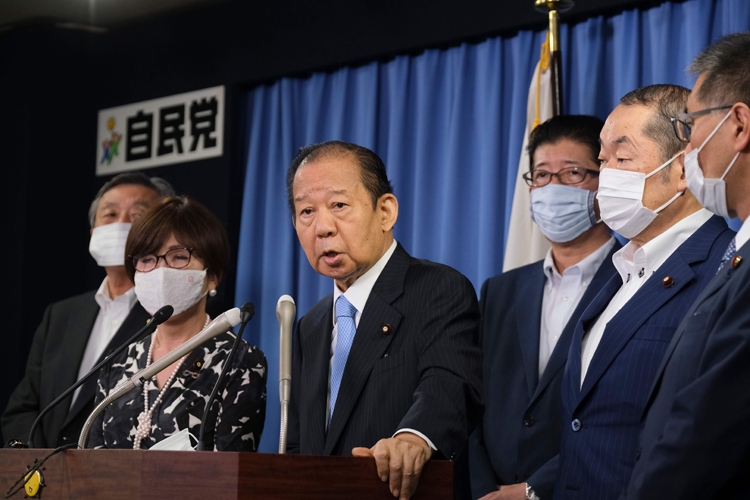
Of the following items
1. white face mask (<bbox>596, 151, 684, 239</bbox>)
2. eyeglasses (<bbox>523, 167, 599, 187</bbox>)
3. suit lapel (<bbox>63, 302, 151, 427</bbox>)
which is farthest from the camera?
suit lapel (<bbox>63, 302, 151, 427</bbox>)

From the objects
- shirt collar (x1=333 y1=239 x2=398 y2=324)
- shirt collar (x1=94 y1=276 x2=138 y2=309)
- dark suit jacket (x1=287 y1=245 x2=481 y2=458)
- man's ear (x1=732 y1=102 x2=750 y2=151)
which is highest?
man's ear (x1=732 y1=102 x2=750 y2=151)

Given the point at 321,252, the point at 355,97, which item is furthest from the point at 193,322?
the point at 355,97

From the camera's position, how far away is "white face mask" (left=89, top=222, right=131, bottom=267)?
4.18 meters

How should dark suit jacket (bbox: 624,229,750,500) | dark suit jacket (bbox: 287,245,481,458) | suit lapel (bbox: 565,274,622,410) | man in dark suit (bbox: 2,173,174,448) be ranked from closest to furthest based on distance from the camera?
dark suit jacket (bbox: 624,229,750,500) → dark suit jacket (bbox: 287,245,481,458) → suit lapel (bbox: 565,274,622,410) → man in dark suit (bbox: 2,173,174,448)

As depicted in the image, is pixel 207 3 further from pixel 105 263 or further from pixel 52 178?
A: pixel 105 263

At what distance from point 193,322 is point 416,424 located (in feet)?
4.58

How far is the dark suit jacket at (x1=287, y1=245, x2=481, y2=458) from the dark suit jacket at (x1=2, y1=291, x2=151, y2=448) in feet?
5.30

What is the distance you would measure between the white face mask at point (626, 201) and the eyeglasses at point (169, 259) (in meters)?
1.44

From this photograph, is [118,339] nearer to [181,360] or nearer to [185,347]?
[181,360]

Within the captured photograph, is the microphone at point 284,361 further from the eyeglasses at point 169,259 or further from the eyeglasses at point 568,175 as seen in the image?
the eyeglasses at point 568,175

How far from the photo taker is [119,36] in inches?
235

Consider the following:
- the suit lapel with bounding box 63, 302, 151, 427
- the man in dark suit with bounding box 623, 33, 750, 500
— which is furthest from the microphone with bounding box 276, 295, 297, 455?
the suit lapel with bounding box 63, 302, 151, 427

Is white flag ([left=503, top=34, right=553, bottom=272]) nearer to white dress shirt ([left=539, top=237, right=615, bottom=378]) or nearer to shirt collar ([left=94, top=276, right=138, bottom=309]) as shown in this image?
white dress shirt ([left=539, top=237, right=615, bottom=378])

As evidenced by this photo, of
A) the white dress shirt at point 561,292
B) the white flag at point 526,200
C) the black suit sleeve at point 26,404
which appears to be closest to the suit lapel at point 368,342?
the white dress shirt at point 561,292
